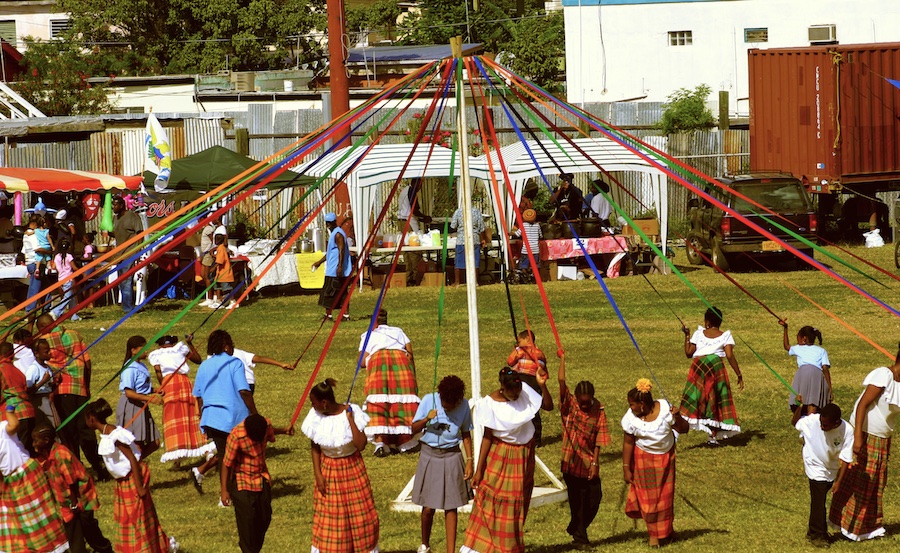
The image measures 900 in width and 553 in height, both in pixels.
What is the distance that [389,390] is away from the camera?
37.4 feet

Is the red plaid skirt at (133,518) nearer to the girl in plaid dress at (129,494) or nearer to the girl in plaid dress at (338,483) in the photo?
the girl in plaid dress at (129,494)

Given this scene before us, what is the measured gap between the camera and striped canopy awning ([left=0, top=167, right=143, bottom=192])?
64.5 feet

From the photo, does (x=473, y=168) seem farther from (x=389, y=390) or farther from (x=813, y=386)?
(x=813, y=386)

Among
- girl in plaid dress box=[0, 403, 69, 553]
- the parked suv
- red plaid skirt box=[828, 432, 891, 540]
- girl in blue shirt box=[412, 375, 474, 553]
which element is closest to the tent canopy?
the parked suv

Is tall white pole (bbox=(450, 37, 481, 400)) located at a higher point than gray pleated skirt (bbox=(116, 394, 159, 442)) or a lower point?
higher

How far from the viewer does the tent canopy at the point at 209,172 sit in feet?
72.3

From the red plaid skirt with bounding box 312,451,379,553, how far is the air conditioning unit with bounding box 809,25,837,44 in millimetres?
24608

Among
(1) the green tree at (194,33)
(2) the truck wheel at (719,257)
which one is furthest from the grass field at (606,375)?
(1) the green tree at (194,33)

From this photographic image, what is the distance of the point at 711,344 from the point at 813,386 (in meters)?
0.98

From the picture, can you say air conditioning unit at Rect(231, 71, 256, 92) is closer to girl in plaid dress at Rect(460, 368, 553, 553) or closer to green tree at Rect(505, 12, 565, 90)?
green tree at Rect(505, 12, 565, 90)

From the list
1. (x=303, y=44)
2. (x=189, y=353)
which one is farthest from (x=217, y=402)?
(x=303, y=44)

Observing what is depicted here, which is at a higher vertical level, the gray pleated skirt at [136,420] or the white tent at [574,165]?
the white tent at [574,165]

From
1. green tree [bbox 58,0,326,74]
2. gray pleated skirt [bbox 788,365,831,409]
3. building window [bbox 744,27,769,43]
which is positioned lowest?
gray pleated skirt [bbox 788,365,831,409]

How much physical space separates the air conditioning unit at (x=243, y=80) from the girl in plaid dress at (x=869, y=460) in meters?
29.0
